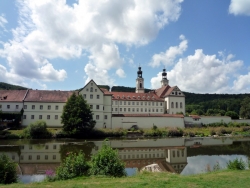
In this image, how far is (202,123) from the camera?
49562mm

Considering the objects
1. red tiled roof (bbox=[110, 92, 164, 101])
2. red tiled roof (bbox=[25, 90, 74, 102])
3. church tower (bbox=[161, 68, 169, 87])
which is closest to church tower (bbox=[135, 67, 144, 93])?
church tower (bbox=[161, 68, 169, 87])

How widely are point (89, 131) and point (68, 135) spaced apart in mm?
3477

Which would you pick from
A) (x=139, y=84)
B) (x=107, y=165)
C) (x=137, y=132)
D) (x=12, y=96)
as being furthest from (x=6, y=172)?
(x=139, y=84)

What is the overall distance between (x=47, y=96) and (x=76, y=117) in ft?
40.9

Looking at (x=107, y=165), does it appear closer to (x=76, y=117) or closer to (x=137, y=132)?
(x=76, y=117)

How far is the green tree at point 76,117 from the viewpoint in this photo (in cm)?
3442

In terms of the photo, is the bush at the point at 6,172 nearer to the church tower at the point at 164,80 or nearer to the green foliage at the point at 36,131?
the green foliage at the point at 36,131

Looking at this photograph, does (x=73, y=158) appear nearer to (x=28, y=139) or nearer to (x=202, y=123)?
(x=28, y=139)

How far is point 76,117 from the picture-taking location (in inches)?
1364

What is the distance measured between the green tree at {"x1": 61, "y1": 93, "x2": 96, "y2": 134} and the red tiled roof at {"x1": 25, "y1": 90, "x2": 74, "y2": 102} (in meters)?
7.90

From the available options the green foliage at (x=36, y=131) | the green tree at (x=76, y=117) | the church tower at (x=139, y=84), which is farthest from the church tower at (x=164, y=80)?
the green foliage at (x=36, y=131)

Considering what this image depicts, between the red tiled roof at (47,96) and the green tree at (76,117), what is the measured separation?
7901 millimetres

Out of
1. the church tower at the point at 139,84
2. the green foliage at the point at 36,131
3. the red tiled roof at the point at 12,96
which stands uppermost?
the church tower at the point at 139,84

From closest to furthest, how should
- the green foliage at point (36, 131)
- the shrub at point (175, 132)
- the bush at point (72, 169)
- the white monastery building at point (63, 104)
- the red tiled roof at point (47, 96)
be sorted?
the bush at point (72, 169)
the green foliage at point (36, 131)
the shrub at point (175, 132)
the white monastery building at point (63, 104)
the red tiled roof at point (47, 96)
